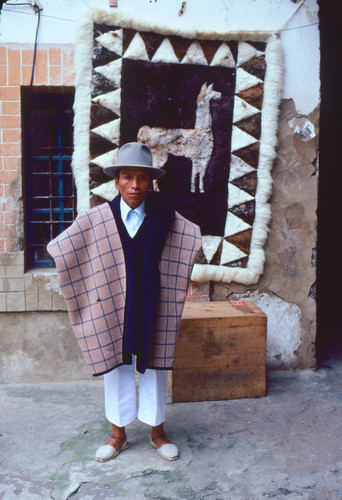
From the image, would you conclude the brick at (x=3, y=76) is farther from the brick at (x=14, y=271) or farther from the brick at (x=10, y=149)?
the brick at (x=14, y=271)

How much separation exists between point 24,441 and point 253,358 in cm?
166

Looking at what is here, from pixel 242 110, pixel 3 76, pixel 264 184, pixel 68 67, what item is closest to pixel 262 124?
pixel 242 110

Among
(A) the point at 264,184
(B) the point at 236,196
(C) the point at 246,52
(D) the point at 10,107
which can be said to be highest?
(C) the point at 246,52

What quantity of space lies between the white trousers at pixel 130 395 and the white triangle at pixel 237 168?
5.76 feet

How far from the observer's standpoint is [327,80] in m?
6.16

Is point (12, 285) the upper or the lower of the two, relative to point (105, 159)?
lower

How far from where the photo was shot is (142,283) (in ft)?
8.61

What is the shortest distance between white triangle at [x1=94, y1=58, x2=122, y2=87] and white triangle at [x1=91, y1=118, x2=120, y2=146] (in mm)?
310

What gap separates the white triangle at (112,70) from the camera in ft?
12.0

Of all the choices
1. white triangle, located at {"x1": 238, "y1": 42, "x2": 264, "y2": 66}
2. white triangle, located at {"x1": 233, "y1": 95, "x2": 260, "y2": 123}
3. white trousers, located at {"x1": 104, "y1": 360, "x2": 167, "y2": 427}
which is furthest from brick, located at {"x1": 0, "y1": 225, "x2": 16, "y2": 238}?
white triangle, located at {"x1": 238, "y1": 42, "x2": 264, "y2": 66}

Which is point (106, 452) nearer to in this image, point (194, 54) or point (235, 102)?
point (235, 102)

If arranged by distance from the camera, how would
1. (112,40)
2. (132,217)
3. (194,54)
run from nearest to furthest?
1. (132,217)
2. (112,40)
3. (194,54)

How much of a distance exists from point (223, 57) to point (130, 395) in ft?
8.52

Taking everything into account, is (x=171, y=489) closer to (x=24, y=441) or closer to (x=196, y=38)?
(x=24, y=441)
